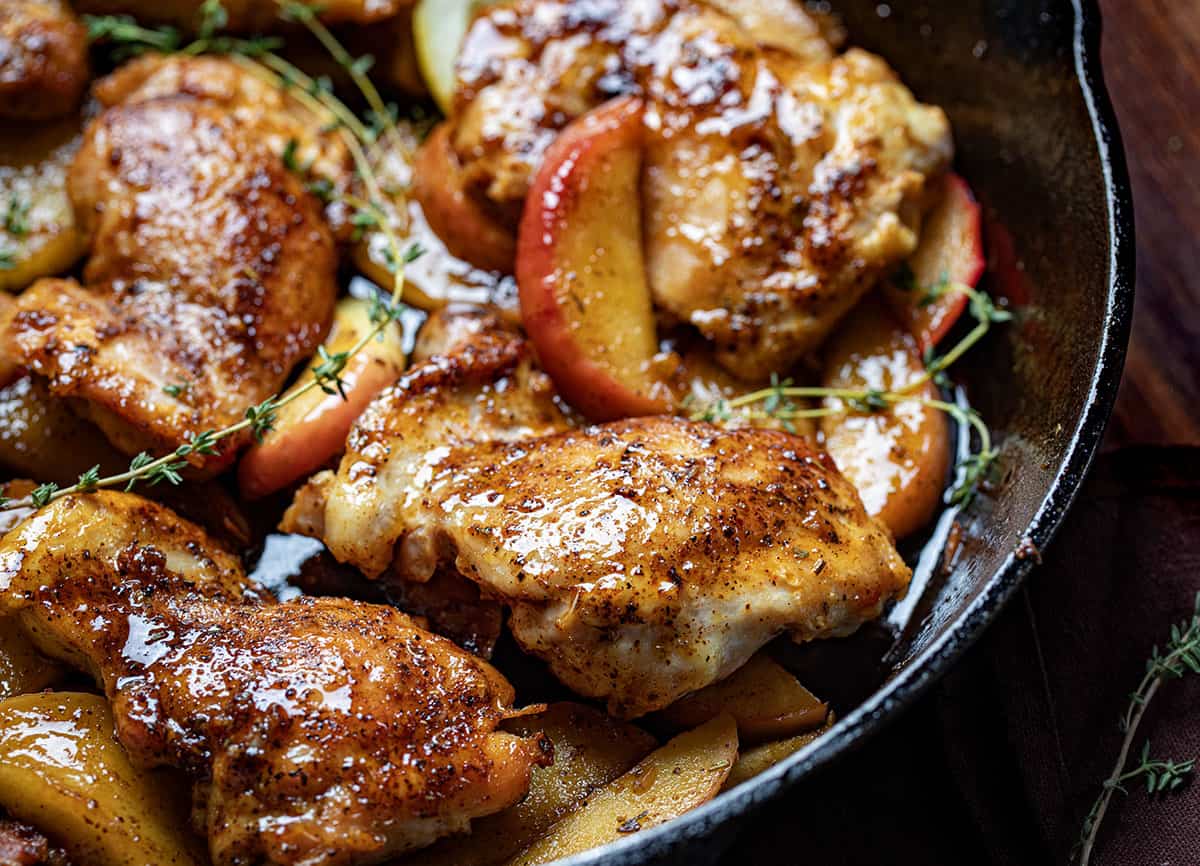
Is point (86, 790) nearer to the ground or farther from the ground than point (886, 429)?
nearer to the ground

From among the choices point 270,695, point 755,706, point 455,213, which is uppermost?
point 455,213

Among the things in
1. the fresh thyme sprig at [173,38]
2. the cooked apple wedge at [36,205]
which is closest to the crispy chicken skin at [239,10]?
the fresh thyme sprig at [173,38]

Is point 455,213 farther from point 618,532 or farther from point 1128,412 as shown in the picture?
point 1128,412

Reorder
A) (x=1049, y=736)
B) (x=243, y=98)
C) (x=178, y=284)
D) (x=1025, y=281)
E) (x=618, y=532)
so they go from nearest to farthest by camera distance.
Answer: (x=618, y=532) < (x=1049, y=736) < (x=178, y=284) < (x=1025, y=281) < (x=243, y=98)

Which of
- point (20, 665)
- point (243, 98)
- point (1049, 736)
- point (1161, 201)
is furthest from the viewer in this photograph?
point (1161, 201)

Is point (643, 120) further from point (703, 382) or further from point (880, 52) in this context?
point (880, 52)

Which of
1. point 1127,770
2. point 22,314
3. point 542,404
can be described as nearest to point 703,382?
point 542,404

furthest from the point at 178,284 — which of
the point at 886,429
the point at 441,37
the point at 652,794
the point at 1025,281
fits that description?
the point at 1025,281
